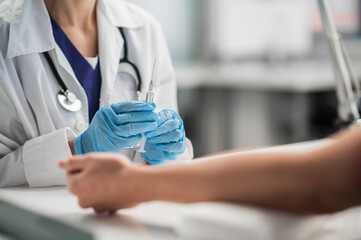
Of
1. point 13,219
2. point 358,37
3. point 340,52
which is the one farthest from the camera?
point 358,37

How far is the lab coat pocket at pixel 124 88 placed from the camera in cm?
127

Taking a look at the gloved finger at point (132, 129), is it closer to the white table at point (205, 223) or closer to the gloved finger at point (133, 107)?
the gloved finger at point (133, 107)

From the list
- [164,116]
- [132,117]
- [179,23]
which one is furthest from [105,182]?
[179,23]

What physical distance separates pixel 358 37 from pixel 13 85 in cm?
346

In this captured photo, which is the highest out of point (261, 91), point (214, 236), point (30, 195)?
point (214, 236)

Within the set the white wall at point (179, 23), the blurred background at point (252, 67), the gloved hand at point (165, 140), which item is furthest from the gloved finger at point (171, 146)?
the white wall at point (179, 23)

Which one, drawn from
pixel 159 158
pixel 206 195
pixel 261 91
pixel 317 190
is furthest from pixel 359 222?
pixel 261 91

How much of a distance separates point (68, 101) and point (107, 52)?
0.20 m

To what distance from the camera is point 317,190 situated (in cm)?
61

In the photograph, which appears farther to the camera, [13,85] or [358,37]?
[358,37]

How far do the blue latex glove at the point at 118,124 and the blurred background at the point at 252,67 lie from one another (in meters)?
2.08

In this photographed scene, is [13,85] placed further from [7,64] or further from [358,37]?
[358,37]

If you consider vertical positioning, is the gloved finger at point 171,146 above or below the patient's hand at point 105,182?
below

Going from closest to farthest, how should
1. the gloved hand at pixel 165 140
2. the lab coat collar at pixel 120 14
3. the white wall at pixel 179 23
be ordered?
the gloved hand at pixel 165 140
the lab coat collar at pixel 120 14
the white wall at pixel 179 23
